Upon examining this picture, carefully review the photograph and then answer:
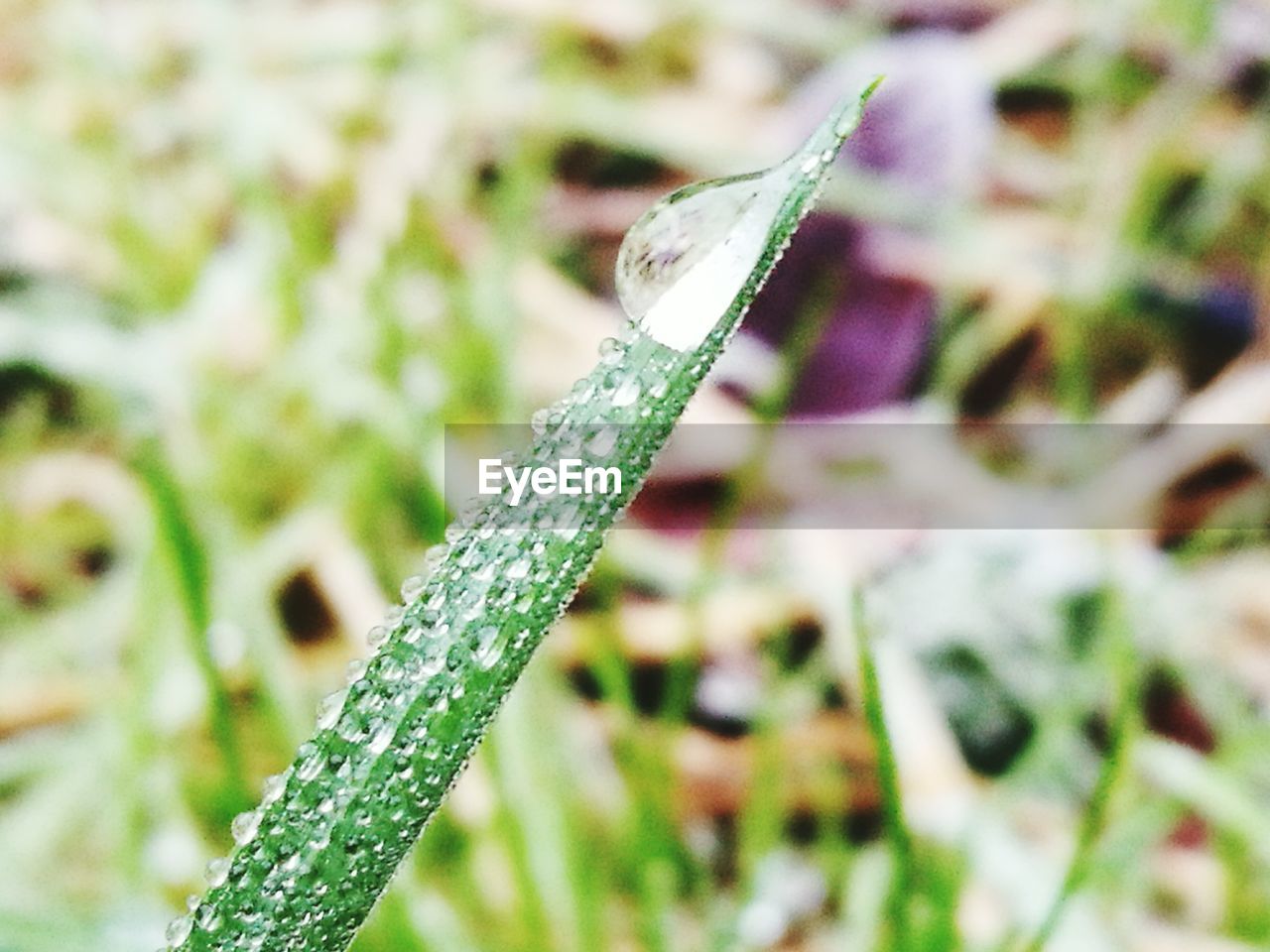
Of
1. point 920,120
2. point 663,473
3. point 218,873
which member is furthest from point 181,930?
point 920,120

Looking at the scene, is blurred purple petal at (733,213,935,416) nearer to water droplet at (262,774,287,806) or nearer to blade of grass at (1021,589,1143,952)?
blade of grass at (1021,589,1143,952)

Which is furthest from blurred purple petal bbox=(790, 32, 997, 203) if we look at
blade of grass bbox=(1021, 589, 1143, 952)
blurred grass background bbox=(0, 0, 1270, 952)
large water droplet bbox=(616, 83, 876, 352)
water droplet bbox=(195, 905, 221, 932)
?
water droplet bbox=(195, 905, 221, 932)

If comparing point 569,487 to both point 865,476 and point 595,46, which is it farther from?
point 595,46

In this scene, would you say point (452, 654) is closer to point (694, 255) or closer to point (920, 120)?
point (694, 255)

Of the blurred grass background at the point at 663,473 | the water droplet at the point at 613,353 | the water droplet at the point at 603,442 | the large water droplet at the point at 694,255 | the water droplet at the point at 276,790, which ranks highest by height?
the blurred grass background at the point at 663,473

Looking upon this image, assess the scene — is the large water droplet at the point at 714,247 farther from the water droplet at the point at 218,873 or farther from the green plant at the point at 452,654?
the water droplet at the point at 218,873

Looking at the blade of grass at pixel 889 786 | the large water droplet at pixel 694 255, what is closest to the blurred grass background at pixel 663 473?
the blade of grass at pixel 889 786
